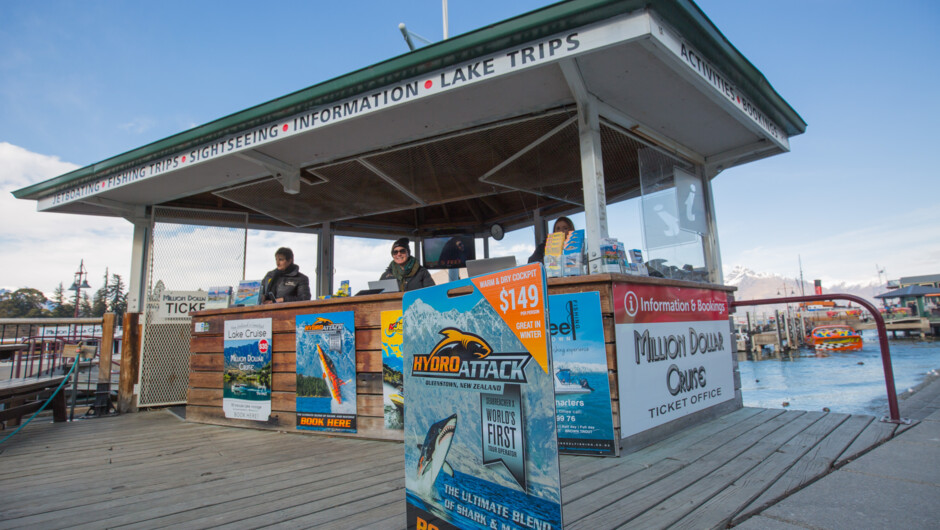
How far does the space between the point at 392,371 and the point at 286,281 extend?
244cm

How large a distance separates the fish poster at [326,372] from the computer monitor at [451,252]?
16.8ft

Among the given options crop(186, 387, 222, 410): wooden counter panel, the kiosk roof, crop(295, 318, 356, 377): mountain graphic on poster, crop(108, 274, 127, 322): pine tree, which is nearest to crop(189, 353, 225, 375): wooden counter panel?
crop(186, 387, 222, 410): wooden counter panel

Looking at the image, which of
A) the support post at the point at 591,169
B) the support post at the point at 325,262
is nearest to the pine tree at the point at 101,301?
the support post at the point at 325,262

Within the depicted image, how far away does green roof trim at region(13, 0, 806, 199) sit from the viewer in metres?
2.89

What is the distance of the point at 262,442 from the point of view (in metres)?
3.75

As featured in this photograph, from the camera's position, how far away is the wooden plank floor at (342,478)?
2012 millimetres

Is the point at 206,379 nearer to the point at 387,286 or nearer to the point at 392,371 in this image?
the point at 387,286

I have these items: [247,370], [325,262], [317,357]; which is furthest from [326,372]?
[325,262]

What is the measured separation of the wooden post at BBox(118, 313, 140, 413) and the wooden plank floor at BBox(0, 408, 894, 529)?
2.08 meters

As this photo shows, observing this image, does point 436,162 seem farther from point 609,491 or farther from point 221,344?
point 609,491

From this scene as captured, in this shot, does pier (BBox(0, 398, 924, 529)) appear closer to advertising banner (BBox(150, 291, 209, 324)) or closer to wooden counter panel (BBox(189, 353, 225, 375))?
wooden counter panel (BBox(189, 353, 225, 375))

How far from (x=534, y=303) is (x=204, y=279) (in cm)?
685

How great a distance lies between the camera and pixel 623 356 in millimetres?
2900

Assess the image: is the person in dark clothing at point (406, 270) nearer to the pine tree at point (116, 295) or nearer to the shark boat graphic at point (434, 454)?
the shark boat graphic at point (434, 454)
